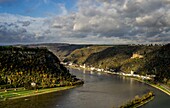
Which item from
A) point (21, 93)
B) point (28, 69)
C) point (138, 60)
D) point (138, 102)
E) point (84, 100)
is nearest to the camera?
point (138, 102)

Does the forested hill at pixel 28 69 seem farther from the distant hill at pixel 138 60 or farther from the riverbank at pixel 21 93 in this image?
the distant hill at pixel 138 60

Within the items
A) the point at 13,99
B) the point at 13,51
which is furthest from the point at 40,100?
Answer: the point at 13,51

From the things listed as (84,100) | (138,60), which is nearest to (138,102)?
(84,100)

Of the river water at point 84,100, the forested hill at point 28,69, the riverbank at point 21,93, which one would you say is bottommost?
the river water at point 84,100

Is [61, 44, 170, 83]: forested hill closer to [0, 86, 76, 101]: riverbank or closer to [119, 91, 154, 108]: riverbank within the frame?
[119, 91, 154, 108]: riverbank

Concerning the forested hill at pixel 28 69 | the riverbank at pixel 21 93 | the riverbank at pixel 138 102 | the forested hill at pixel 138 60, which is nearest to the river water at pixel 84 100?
the riverbank at pixel 138 102

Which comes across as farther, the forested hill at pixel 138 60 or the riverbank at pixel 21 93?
the forested hill at pixel 138 60

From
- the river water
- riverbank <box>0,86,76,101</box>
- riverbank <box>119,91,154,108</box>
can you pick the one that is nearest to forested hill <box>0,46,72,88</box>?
riverbank <box>0,86,76,101</box>

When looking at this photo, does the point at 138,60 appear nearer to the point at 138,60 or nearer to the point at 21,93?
the point at 138,60
